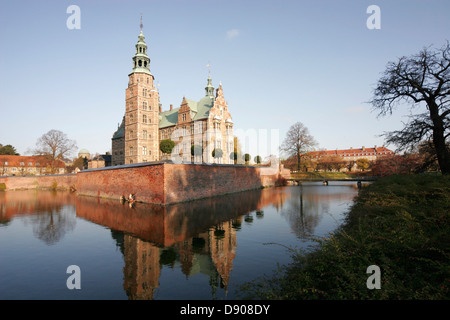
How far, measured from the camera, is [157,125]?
44.3 meters

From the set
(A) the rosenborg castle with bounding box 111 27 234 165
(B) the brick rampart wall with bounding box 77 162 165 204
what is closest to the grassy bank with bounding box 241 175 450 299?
(B) the brick rampart wall with bounding box 77 162 165 204

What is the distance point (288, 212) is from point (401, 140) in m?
8.50

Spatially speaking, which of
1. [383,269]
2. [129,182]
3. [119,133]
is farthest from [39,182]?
[383,269]

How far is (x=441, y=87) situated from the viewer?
12477mm

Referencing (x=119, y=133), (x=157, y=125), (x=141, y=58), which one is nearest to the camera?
(x=141, y=58)

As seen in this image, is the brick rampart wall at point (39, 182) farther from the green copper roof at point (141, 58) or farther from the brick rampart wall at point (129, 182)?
the green copper roof at point (141, 58)

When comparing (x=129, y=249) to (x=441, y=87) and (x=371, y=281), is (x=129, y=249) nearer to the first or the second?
(x=371, y=281)

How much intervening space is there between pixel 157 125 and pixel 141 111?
401 cm

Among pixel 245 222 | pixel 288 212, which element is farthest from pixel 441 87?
pixel 245 222

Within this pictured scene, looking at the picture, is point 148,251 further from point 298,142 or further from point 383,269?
point 298,142

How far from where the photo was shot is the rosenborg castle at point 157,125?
4203 centimetres

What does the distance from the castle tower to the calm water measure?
91.3ft

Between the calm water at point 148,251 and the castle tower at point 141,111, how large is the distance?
2782 centimetres

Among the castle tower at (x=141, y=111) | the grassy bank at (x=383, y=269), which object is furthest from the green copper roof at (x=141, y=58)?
the grassy bank at (x=383, y=269)
